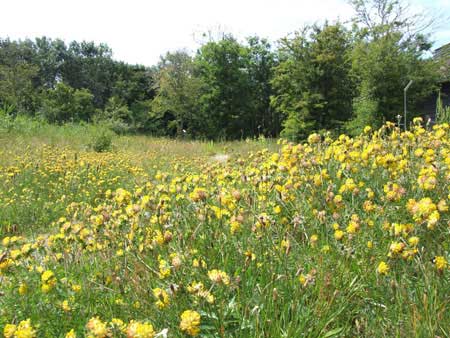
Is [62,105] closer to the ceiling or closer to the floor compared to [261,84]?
closer to the floor

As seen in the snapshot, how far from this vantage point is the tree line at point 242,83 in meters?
12.3

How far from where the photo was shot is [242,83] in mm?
20172

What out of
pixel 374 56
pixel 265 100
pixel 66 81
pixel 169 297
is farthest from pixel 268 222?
pixel 66 81

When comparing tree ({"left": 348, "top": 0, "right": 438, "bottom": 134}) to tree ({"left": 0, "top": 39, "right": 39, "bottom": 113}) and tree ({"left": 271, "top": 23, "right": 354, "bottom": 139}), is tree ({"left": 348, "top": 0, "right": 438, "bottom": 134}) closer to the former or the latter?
tree ({"left": 271, "top": 23, "right": 354, "bottom": 139})

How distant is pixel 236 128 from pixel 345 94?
7283 mm

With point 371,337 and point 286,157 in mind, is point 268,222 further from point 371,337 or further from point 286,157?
point 286,157

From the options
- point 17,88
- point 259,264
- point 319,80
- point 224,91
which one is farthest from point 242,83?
point 259,264

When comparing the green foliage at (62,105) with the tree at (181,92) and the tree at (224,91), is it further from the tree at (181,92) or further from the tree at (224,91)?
the tree at (224,91)

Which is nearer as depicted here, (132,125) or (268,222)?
(268,222)

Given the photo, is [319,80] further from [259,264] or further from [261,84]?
[259,264]

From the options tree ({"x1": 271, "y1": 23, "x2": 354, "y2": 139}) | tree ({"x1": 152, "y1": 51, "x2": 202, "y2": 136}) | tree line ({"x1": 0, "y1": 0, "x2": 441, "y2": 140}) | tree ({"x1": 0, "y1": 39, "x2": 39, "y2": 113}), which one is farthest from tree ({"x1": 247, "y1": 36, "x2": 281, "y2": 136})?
tree ({"x1": 0, "y1": 39, "x2": 39, "y2": 113})

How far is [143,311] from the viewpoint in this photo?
1258mm

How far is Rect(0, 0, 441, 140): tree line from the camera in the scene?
40.3ft

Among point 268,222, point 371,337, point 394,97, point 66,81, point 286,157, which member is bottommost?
point 371,337
